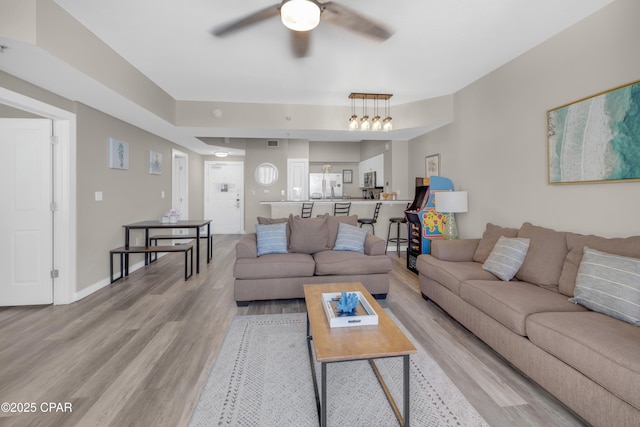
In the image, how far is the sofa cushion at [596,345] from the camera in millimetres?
1369

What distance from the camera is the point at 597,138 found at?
2.53 meters

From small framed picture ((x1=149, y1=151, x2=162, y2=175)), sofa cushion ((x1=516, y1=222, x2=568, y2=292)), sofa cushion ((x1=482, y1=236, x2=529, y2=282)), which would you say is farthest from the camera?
small framed picture ((x1=149, y1=151, x2=162, y2=175))

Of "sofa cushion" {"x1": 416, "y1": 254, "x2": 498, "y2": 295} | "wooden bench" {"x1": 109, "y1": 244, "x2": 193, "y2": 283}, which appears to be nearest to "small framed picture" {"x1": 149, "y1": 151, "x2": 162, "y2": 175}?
"wooden bench" {"x1": 109, "y1": 244, "x2": 193, "y2": 283}

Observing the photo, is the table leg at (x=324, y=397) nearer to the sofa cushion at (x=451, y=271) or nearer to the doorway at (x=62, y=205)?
the sofa cushion at (x=451, y=271)

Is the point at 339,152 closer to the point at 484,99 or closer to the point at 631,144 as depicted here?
the point at 484,99

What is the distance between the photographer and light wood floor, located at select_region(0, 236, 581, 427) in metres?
1.70

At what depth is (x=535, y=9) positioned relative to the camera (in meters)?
2.52

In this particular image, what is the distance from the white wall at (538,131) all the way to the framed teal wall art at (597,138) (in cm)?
8

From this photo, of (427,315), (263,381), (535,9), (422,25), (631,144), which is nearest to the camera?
(263,381)

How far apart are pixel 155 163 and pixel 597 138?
6265 millimetres

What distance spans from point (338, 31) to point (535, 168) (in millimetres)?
2528

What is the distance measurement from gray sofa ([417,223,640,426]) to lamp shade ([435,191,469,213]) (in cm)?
86

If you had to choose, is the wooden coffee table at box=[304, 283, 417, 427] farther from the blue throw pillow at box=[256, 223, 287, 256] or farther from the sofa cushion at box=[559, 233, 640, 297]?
the blue throw pillow at box=[256, 223, 287, 256]

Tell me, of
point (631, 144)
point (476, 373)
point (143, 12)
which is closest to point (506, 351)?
point (476, 373)
